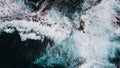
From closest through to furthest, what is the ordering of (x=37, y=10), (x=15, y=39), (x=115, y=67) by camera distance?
(x=115, y=67) → (x=15, y=39) → (x=37, y=10)

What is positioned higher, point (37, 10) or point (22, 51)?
point (37, 10)

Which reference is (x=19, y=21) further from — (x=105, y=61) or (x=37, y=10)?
(x=105, y=61)

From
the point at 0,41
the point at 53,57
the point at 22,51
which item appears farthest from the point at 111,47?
the point at 0,41

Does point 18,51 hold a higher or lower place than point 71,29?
lower

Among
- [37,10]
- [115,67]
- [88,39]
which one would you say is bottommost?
[115,67]

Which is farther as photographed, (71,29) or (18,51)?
(71,29)

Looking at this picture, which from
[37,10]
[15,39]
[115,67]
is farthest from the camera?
[37,10]

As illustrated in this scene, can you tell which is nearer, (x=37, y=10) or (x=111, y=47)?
(x=111, y=47)
